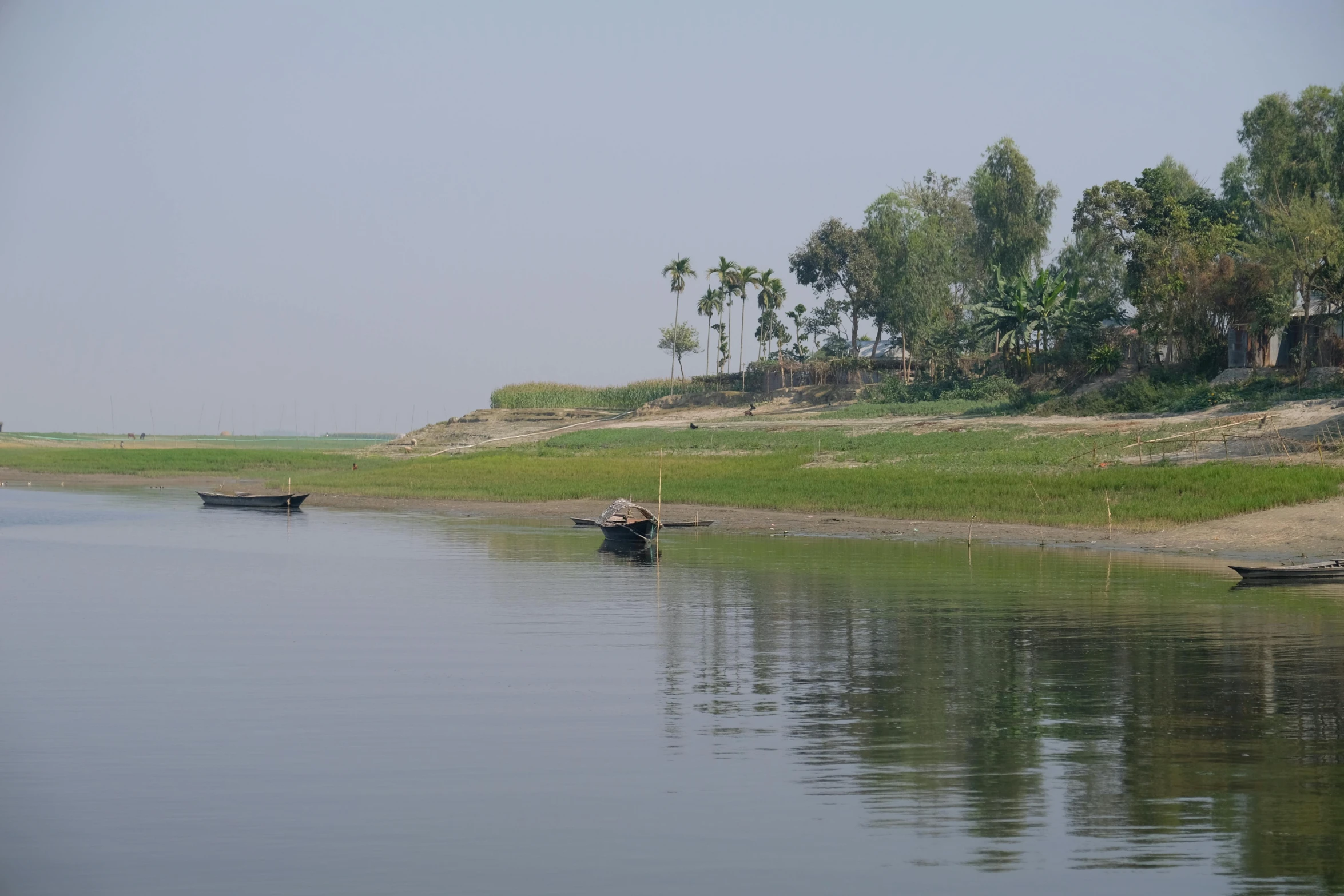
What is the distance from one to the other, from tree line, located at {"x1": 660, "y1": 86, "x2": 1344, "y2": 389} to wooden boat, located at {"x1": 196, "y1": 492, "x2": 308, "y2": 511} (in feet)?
125

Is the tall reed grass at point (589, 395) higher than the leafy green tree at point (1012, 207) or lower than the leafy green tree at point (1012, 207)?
lower

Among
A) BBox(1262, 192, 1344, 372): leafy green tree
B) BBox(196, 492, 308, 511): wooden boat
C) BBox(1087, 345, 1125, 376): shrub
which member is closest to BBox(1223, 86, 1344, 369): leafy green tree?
BBox(1262, 192, 1344, 372): leafy green tree

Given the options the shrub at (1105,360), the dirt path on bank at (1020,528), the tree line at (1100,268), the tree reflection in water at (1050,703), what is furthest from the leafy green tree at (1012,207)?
the tree reflection in water at (1050,703)

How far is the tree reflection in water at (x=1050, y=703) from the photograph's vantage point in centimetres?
1258

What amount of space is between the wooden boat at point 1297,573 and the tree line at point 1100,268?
101 ft

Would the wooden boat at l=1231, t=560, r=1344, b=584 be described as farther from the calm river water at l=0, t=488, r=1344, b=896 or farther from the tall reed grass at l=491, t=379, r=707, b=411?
the tall reed grass at l=491, t=379, r=707, b=411

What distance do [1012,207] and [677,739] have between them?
80.0 meters

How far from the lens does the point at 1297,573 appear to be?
2884 centimetres

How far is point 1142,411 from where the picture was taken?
58.9 meters

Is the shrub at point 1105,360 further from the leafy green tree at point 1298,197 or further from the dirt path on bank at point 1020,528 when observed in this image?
the dirt path on bank at point 1020,528

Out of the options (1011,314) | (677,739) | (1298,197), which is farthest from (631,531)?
(1298,197)

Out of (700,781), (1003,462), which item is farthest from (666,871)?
(1003,462)

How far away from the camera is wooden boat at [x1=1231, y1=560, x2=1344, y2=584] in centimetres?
2872

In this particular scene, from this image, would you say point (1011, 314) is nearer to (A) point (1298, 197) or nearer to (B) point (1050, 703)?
(A) point (1298, 197)
